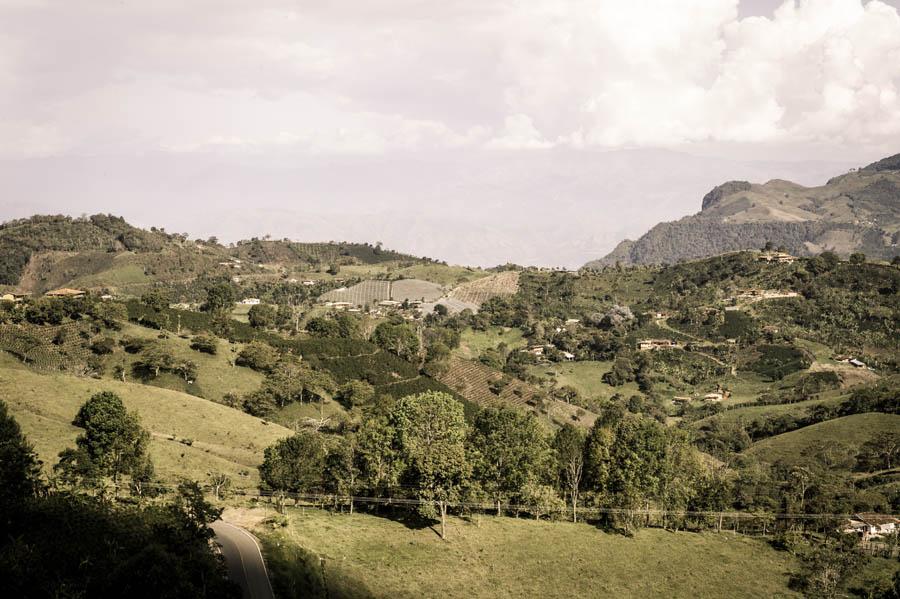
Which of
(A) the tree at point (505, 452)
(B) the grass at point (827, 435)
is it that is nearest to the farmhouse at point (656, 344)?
(B) the grass at point (827, 435)

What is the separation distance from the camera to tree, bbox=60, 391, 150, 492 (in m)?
52.1

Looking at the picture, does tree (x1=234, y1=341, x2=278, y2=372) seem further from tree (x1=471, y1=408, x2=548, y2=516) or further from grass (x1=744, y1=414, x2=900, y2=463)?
grass (x1=744, y1=414, x2=900, y2=463)

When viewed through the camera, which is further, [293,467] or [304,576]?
[293,467]

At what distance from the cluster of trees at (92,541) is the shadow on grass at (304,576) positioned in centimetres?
461

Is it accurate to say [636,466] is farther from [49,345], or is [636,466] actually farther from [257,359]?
[49,345]

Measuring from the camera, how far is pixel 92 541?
1201 inches

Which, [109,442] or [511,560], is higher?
[109,442]

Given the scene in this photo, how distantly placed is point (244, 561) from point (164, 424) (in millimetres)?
40216

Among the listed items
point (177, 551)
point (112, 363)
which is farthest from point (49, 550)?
point (112, 363)

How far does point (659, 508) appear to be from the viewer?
63594mm

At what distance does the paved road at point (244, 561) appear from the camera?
1291 inches

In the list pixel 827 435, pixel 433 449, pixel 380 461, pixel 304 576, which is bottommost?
pixel 827 435

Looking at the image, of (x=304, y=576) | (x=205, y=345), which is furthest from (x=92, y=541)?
(x=205, y=345)

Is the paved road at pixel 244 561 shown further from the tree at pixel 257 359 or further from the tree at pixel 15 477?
the tree at pixel 257 359
